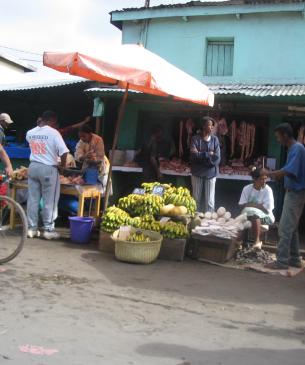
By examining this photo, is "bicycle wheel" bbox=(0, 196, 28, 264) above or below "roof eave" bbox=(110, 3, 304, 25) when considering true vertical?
below

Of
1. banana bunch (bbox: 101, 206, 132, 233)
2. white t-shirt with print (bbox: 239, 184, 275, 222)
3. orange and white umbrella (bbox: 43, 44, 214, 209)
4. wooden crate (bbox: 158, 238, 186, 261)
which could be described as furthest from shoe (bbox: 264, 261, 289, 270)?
orange and white umbrella (bbox: 43, 44, 214, 209)

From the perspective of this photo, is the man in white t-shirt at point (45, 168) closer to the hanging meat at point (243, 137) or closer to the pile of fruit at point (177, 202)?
the pile of fruit at point (177, 202)

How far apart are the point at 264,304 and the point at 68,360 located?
249 centimetres

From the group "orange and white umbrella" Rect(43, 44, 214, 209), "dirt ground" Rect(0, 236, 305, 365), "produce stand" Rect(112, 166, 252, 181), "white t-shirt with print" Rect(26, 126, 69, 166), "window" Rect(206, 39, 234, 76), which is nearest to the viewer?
"dirt ground" Rect(0, 236, 305, 365)

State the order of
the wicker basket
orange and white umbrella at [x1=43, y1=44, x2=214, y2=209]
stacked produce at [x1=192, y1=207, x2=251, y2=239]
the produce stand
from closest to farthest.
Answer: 1. the wicker basket
2. orange and white umbrella at [x1=43, y1=44, x2=214, y2=209]
3. stacked produce at [x1=192, y1=207, x2=251, y2=239]
4. the produce stand

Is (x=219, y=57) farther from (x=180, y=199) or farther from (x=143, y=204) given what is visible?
(x=143, y=204)

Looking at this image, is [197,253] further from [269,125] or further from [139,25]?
[139,25]

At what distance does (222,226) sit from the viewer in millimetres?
7324

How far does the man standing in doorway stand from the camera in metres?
8.36

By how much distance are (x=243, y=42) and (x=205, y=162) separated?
5.64 metres

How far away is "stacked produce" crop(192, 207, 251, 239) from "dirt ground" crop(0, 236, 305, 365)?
551 millimetres

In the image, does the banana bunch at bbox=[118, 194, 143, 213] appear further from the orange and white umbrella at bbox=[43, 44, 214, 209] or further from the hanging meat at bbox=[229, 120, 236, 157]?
the hanging meat at bbox=[229, 120, 236, 157]

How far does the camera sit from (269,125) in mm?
10445

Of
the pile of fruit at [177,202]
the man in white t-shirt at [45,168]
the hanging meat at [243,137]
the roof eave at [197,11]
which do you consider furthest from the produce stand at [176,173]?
the roof eave at [197,11]
